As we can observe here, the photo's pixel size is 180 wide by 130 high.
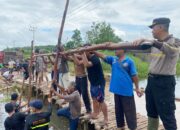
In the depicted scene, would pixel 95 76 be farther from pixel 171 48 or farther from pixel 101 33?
pixel 101 33

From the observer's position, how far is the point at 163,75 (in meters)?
4.93

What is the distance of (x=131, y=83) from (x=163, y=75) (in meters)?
1.99

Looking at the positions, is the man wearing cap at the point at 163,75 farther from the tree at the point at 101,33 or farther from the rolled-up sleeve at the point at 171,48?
the tree at the point at 101,33

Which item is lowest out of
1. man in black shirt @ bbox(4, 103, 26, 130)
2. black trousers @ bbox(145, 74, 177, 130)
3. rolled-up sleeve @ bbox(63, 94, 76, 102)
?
man in black shirt @ bbox(4, 103, 26, 130)

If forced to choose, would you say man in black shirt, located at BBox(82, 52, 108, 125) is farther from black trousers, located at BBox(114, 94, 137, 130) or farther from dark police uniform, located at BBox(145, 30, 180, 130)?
dark police uniform, located at BBox(145, 30, 180, 130)

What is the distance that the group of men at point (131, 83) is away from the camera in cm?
483

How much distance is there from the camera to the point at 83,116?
8.91 meters

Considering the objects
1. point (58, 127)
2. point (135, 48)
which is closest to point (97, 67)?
point (135, 48)

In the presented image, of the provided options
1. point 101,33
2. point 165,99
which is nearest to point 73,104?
point 165,99

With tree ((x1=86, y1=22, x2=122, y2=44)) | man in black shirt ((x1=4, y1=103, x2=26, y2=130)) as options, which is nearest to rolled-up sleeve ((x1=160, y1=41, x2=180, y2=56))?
man in black shirt ((x1=4, y1=103, x2=26, y2=130))

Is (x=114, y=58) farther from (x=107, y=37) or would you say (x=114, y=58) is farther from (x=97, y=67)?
(x=107, y=37)

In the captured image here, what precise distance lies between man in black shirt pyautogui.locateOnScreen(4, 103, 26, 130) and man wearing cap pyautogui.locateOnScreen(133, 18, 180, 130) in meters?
2.74

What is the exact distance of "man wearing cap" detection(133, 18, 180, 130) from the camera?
4.80 m

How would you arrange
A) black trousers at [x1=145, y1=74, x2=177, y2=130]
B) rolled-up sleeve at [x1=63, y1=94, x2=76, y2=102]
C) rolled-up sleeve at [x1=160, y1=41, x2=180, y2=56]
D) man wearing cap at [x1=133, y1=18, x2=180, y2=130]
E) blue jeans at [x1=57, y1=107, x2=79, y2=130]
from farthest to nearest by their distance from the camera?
blue jeans at [x1=57, y1=107, x2=79, y2=130] → rolled-up sleeve at [x1=63, y1=94, x2=76, y2=102] → black trousers at [x1=145, y1=74, x2=177, y2=130] → man wearing cap at [x1=133, y1=18, x2=180, y2=130] → rolled-up sleeve at [x1=160, y1=41, x2=180, y2=56]
